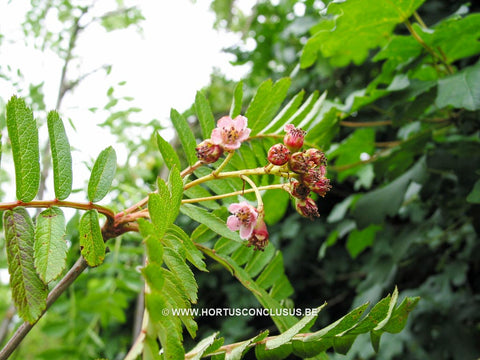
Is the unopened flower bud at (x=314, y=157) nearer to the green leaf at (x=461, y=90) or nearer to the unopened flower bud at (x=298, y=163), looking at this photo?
the unopened flower bud at (x=298, y=163)

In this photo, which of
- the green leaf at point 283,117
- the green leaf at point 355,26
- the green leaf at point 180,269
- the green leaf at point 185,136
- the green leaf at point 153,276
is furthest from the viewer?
the green leaf at point 355,26

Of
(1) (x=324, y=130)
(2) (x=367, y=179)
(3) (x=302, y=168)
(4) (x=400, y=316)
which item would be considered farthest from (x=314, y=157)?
(2) (x=367, y=179)

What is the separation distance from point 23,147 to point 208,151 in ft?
0.85

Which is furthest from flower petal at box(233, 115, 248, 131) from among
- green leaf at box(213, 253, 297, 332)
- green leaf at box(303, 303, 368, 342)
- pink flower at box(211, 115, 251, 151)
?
green leaf at box(303, 303, 368, 342)

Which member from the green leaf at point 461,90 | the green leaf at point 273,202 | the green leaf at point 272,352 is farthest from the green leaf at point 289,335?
the green leaf at point 461,90

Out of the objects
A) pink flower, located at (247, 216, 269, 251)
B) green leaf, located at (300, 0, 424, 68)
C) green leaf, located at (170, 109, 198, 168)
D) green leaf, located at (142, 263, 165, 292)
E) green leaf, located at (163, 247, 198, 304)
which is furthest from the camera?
green leaf, located at (300, 0, 424, 68)

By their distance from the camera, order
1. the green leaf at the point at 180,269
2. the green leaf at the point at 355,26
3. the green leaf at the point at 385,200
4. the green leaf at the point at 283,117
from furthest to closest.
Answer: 1. the green leaf at the point at 385,200
2. the green leaf at the point at 355,26
3. the green leaf at the point at 283,117
4. the green leaf at the point at 180,269

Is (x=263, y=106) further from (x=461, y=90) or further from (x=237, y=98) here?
(x=461, y=90)

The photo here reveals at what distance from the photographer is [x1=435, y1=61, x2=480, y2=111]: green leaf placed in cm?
92

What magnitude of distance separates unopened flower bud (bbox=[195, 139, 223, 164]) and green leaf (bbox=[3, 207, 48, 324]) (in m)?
0.26

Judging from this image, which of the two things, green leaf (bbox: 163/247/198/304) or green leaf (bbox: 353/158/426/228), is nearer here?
green leaf (bbox: 163/247/198/304)

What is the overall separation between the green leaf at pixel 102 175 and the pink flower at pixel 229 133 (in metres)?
0.16

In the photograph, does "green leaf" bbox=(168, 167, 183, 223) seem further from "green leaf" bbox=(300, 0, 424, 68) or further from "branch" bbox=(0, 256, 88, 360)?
"green leaf" bbox=(300, 0, 424, 68)

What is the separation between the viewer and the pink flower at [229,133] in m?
0.64
